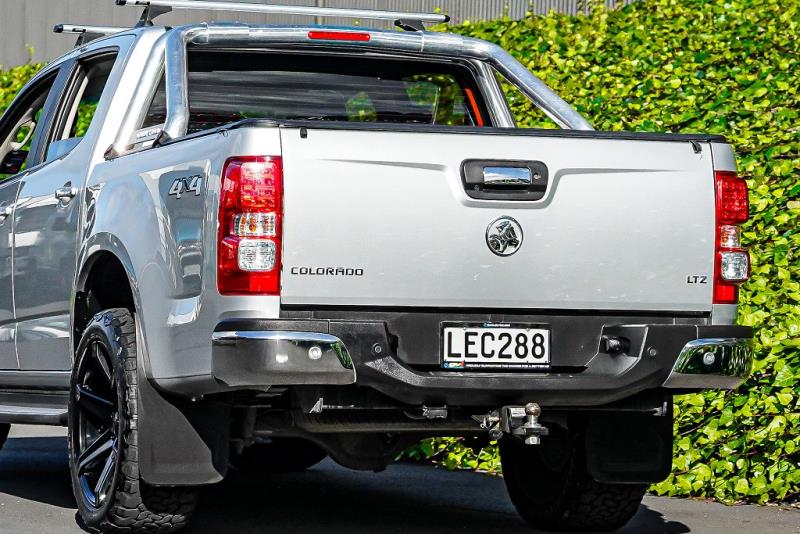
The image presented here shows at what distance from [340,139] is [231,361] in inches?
31.9

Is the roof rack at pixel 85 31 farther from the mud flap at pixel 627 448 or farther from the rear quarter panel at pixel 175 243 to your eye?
the mud flap at pixel 627 448

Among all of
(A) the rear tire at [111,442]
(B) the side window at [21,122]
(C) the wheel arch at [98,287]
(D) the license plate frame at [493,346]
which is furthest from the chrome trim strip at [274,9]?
(D) the license plate frame at [493,346]

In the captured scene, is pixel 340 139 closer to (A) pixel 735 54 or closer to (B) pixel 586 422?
(B) pixel 586 422

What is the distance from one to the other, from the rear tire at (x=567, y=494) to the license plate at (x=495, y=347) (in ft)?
3.18

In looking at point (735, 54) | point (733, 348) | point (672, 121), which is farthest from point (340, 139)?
point (735, 54)

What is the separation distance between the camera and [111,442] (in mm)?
5828

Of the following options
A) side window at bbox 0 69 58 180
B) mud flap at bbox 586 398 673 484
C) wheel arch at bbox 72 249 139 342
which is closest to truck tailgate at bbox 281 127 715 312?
mud flap at bbox 586 398 673 484

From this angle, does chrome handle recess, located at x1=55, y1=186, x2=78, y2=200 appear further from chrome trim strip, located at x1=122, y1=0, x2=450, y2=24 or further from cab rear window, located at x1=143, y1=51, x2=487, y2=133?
chrome trim strip, located at x1=122, y1=0, x2=450, y2=24

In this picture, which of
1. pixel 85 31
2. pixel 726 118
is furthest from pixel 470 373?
pixel 726 118

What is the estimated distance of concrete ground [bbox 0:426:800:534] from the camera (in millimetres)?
6504

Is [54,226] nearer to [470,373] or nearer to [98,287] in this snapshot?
[98,287]

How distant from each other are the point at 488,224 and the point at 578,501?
167cm

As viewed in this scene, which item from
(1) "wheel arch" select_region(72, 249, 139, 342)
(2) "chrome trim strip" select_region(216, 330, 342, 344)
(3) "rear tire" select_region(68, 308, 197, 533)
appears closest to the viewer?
(2) "chrome trim strip" select_region(216, 330, 342, 344)

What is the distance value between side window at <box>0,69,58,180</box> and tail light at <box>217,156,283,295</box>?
272 centimetres
